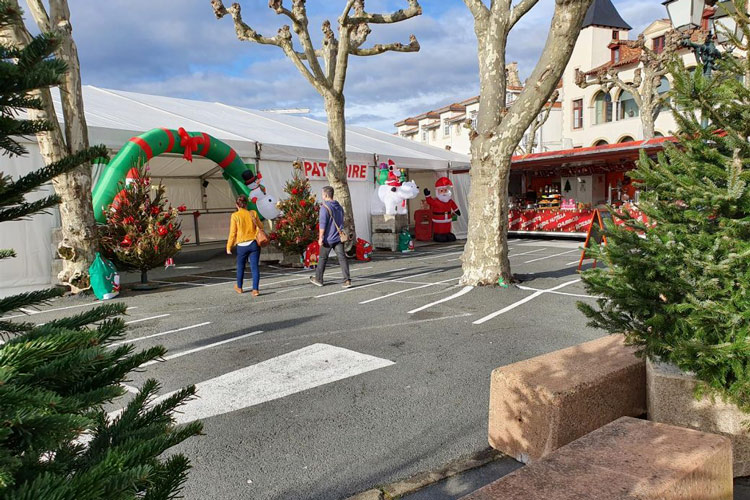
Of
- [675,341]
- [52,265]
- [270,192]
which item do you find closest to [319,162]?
[270,192]

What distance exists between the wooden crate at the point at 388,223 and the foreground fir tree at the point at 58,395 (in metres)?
13.5

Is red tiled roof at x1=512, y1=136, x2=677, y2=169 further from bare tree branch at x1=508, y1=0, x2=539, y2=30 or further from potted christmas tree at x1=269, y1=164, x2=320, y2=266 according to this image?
potted christmas tree at x1=269, y1=164, x2=320, y2=266

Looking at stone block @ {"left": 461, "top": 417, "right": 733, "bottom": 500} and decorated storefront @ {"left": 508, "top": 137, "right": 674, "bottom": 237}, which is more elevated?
decorated storefront @ {"left": 508, "top": 137, "right": 674, "bottom": 237}

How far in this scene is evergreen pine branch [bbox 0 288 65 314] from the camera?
1332mm

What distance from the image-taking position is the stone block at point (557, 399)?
3.01 m

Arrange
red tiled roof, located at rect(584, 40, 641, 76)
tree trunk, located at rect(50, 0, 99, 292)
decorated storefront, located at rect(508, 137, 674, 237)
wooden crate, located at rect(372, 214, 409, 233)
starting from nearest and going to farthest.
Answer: tree trunk, located at rect(50, 0, 99, 292), wooden crate, located at rect(372, 214, 409, 233), decorated storefront, located at rect(508, 137, 674, 237), red tiled roof, located at rect(584, 40, 641, 76)

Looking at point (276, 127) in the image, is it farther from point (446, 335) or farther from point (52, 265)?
point (446, 335)

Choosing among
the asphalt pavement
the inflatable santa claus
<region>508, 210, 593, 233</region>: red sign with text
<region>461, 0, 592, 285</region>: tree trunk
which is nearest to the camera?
the asphalt pavement

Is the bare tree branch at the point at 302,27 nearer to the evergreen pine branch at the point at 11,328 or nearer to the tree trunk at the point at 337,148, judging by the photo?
the tree trunk at the point at 337,148

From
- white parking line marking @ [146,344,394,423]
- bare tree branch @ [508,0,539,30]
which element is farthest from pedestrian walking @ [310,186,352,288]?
bare tree branch @ [508,0,539,30]

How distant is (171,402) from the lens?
5.12 ft

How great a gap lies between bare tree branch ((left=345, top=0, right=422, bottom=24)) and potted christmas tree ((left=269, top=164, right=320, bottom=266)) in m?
3.94

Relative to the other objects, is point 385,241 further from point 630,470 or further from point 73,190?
point 630,470

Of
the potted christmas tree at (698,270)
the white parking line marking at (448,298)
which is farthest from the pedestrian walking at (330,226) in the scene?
the potted christmas tree at (698,270)
